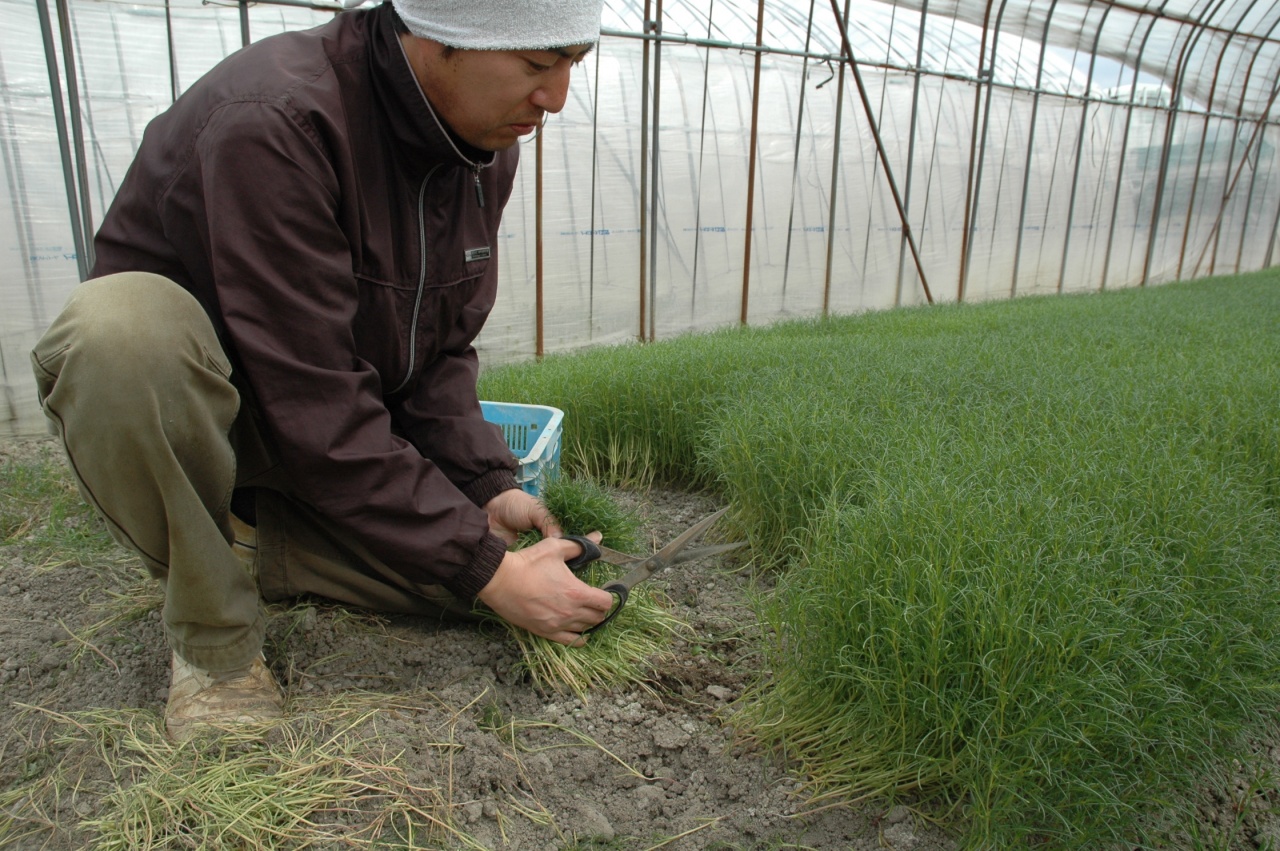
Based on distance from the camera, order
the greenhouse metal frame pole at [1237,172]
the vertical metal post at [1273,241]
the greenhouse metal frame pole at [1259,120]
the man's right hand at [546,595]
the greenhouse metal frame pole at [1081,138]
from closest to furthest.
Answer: the man's right hand at [546,595], the greenhouse metal frame pole at [1081,138], the greenhouse metal frame pole at [1259,120], the greenhouse metal frame pole at [1237,172], the vertical metal post at [1273,241]

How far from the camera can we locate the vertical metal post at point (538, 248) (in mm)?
4504

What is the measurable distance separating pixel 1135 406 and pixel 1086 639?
4.77 feet

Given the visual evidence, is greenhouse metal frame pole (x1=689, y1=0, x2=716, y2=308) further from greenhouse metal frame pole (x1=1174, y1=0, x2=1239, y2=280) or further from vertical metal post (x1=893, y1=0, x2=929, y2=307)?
greenhouse metal frame pole (x1=1174, y1=0, x2=1239, y2=280)

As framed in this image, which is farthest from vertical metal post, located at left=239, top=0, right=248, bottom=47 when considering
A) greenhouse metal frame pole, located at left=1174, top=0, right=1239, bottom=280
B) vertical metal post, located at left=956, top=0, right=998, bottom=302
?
greenhouse metal frame pole, located at left=1174, top=0, right=1239, bottom=280

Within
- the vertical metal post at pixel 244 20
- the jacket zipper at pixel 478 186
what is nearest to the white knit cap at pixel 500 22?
the jacket zipper at pixel 478 186

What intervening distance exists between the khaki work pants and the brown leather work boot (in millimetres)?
44

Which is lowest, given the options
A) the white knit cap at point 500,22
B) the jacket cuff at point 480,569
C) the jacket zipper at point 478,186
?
the jacket cuff at point 480,569

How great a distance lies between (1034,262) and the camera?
28.0 feet

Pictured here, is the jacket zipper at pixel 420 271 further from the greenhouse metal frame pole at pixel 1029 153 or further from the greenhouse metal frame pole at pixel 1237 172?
the greenhouse metal frame pole at pixel 1237 172

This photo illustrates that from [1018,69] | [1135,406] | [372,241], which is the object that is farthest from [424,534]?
[1018,69]

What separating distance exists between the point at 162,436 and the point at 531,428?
1338 mm

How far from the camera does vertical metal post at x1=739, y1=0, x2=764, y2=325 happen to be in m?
5.42

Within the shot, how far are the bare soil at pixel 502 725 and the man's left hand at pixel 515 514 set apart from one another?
21 centimetres

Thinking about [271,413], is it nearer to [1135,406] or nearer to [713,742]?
[713,742]
